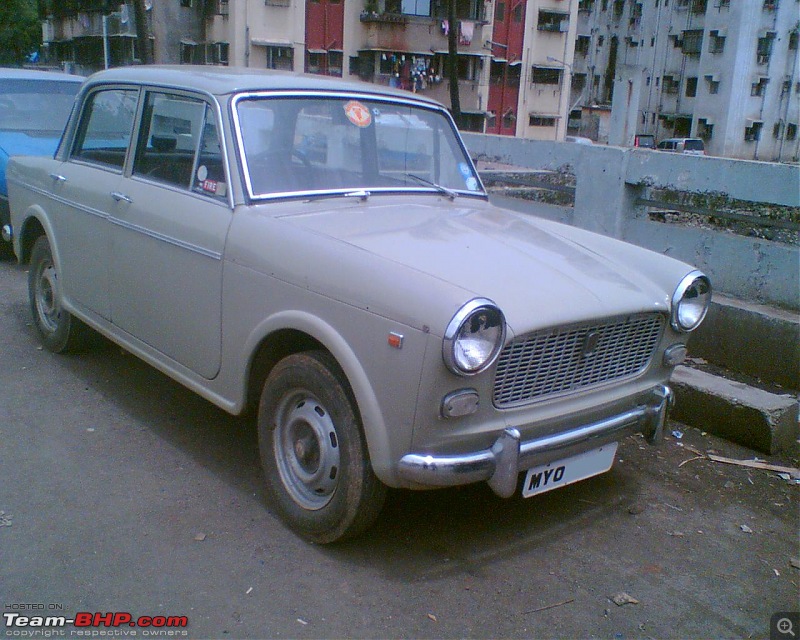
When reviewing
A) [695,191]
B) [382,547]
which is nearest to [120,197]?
[382,547]

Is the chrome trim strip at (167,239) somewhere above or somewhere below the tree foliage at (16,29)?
below

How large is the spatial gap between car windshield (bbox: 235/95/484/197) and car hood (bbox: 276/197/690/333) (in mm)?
207

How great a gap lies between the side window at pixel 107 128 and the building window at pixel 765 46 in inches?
1625

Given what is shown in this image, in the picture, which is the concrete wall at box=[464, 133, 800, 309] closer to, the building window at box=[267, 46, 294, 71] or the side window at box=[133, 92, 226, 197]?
the side window at box=[133, 92, 226, 197]

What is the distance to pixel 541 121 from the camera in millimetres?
45969

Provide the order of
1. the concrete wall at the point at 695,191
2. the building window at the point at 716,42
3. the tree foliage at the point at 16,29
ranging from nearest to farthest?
the concrete wall at the point at 695,191, the tree foliage at the point at 16,29, the building window at the point at 716,42

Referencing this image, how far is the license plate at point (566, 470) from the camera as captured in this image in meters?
3.25

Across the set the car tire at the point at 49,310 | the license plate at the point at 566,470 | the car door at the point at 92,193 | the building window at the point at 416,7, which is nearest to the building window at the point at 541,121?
the building window at the point at 416,7

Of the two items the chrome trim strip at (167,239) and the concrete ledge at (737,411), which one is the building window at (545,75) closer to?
the concrete ledge at (737,411)

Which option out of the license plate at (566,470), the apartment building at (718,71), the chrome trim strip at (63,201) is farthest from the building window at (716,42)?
the license plate at (566,470)

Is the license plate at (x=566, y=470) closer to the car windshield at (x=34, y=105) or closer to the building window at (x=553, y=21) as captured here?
the car windshield at (x=34, y=105)

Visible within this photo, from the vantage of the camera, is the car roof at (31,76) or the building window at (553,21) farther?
the building window at (553,21)

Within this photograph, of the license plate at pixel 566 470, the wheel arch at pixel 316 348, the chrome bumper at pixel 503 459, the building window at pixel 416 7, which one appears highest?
the building window at pixel 416 7

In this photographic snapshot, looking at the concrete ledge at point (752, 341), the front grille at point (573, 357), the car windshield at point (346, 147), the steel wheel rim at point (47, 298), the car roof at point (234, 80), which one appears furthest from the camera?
the steel wheel rim at point (47, 298)
